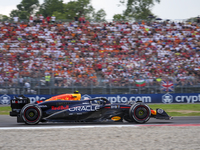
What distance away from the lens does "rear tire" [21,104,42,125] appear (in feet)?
27.1

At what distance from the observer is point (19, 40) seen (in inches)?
755

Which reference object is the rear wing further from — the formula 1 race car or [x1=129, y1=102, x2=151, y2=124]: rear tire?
[x1=129, y1=102, x2=151, y2=124]: rear tire

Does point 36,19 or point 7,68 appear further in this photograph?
point 36,19

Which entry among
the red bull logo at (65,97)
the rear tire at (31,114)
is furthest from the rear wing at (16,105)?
the red bull logo at (65,97)

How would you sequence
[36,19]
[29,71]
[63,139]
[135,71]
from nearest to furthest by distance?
[63,139] < [29,71] < [135,71] < [36,19]

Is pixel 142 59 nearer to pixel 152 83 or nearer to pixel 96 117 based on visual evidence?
pixel 152 83

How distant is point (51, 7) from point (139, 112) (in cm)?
4283

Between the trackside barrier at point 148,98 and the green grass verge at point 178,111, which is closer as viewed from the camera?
the green grass verge at point 178,111

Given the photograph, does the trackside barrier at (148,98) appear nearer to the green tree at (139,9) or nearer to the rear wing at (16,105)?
the rear wing at (16,105)

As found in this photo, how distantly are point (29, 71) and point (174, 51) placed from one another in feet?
32.9

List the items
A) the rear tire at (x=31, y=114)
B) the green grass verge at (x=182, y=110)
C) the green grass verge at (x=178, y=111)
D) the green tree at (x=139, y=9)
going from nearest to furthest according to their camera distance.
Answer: the rear tire at (x=31, y=114) < the green grass verge at (x=182, y=110) < the green grass verge at (x=178, y=111) < the green tree at (x=139, y=9)

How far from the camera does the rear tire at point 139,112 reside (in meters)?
8.49

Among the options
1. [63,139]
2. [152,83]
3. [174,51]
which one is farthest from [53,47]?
[63,139]

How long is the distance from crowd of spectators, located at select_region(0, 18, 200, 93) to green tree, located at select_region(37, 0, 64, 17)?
2838cm
